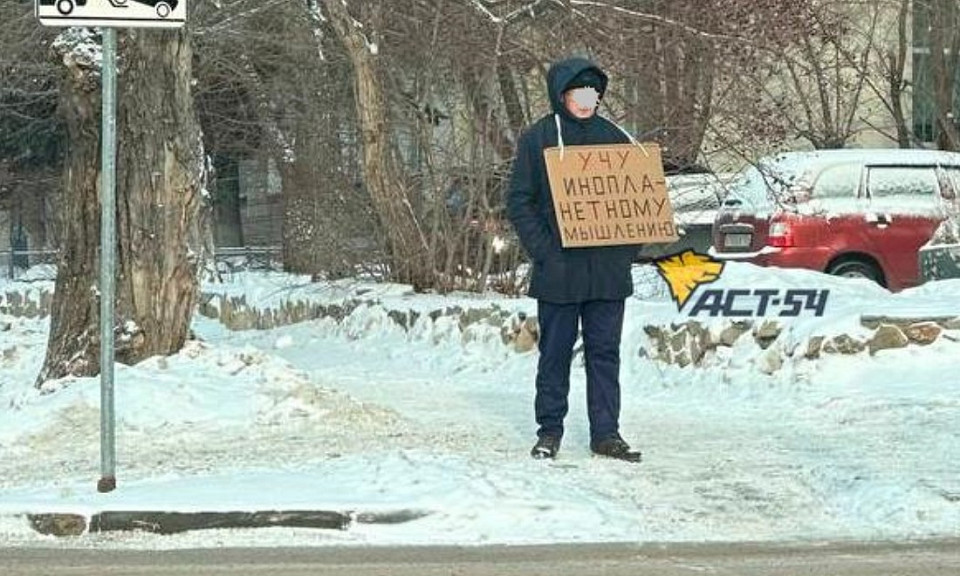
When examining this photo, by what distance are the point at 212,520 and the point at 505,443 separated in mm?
2336

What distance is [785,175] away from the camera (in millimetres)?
15039

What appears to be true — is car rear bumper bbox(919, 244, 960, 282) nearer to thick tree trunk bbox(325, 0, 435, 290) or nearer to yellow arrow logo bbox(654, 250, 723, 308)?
yellow arrow logo bbox(654, 250, 723, 308)

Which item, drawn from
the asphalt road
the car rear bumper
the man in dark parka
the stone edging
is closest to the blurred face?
the man in dark parka

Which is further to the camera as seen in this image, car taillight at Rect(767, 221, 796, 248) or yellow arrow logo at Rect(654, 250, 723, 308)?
car taillight at Rect(767, 221, 796, 248)

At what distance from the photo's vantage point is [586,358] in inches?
318

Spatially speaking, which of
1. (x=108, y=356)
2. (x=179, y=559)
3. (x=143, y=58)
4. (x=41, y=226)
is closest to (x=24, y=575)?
(x=179, y=559)

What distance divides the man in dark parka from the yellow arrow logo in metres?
3.71

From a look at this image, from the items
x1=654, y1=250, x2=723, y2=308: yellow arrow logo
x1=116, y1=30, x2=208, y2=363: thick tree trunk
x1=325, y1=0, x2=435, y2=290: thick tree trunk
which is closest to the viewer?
x1=116, y1=30, x2=208, y2=363: thick tree trunk

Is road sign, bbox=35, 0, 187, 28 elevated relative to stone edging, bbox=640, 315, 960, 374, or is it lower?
elevated

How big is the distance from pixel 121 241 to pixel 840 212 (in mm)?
7864

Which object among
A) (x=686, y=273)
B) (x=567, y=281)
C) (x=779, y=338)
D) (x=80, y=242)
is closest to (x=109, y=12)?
(x=567, y=281)

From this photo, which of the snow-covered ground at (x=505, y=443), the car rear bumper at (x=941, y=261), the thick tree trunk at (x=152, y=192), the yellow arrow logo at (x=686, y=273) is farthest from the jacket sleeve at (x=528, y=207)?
the car rear bumper at (x=941, y=261)

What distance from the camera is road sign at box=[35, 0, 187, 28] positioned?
22.7 ft

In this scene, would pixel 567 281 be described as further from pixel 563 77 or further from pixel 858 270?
pixel 858 270
